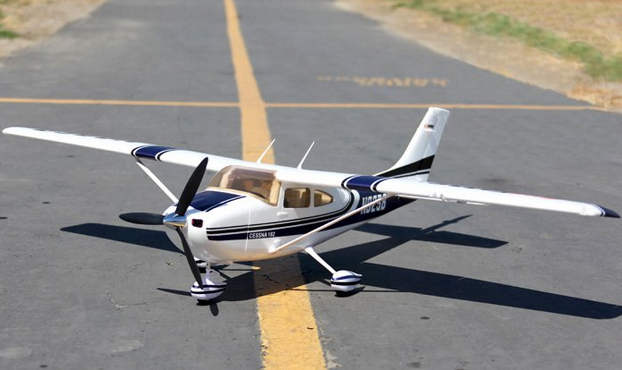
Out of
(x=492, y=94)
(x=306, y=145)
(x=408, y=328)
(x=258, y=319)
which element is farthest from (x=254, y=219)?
(x=492, y=94)

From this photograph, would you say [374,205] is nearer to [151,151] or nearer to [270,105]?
[151,151]

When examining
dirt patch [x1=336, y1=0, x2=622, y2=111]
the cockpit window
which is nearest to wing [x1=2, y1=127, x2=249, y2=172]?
the cockpit window

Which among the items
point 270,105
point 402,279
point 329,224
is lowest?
point 270,105

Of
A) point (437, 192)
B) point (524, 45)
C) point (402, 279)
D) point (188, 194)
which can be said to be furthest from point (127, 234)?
point (524, 45)

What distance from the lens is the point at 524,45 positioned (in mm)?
45406

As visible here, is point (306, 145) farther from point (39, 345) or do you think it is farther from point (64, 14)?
point (64, 14)

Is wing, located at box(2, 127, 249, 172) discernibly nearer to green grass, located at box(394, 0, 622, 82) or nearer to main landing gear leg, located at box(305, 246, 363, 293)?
main landing gear leg, located at box(305, 246, 363, 293)

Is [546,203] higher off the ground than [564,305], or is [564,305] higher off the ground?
[546,203]

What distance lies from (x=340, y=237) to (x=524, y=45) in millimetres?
29843

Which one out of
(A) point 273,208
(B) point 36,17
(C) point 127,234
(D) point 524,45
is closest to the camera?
(A) point 273,208

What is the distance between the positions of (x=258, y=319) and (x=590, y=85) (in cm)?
2564

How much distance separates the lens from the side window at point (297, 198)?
15008 millimetres

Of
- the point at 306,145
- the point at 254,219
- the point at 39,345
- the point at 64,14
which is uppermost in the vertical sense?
the point at 254,219

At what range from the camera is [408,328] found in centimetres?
1381
